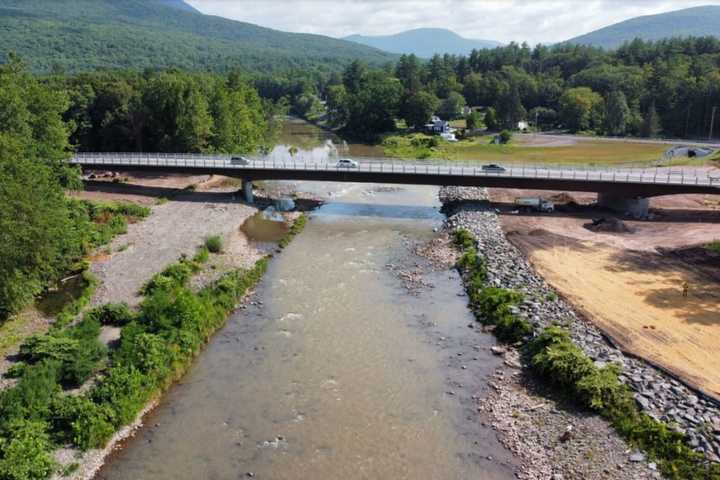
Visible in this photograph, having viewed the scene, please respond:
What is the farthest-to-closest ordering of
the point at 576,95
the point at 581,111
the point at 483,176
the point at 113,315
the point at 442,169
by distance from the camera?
the point at 576,95, the point at 581,111, the point at 442,169, the point at 483,176, the point at 113,315

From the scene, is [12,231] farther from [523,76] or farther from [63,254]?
[523,76]

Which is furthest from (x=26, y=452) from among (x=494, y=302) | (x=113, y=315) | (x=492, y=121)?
(x=492, y=121)

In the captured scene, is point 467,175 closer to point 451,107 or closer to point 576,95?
point 576,95

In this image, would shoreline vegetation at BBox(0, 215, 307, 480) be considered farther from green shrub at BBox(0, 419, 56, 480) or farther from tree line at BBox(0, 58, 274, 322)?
tree line at BBox(0, 58, 274, 322)

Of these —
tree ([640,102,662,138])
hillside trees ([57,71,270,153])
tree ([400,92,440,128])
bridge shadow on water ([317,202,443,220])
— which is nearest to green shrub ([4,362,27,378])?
bridge shadow on water ([317,202,443,220])

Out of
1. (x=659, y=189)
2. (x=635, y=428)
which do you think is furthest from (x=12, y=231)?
(x=659, y=189)

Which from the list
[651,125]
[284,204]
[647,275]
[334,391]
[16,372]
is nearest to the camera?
[16,372]
